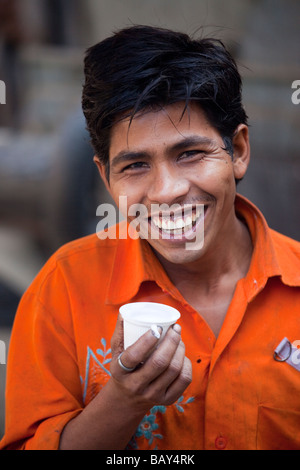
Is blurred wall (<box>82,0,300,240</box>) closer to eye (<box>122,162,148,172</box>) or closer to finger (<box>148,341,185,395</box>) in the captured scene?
eye (<box>122,162,148,172</box>)

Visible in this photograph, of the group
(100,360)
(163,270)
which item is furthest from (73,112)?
(100,360)

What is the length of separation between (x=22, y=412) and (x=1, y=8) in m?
2.34

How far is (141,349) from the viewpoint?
1287 mm

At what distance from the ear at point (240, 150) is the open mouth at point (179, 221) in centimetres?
26

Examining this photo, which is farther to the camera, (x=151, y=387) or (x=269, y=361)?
(x=269, y=361)

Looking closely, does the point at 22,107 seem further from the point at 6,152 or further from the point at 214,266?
the point at 214,266

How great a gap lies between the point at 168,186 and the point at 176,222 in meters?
0.13

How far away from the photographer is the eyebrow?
5.04 feet

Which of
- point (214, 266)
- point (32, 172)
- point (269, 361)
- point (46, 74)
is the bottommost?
point (269, 361)

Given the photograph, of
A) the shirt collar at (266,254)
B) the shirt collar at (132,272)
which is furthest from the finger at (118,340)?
the shirt collar at (266,254)

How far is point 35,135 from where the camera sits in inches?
123

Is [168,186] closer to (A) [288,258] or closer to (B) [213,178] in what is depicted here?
(B) [213,178]

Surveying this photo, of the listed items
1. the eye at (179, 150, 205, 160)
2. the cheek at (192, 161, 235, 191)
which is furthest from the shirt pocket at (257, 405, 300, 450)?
the eye at (179, 150, 205, 160)

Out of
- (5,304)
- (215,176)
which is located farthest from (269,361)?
(5,304)
